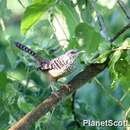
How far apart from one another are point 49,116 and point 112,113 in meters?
0.91

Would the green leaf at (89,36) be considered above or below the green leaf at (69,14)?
below

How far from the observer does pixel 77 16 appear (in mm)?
1507

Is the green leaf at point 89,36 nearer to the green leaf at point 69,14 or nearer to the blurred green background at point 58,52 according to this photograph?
the blurred green background at point 58,52

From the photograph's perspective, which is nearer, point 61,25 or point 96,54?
point 96,54

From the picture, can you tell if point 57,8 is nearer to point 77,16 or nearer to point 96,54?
point 77,16

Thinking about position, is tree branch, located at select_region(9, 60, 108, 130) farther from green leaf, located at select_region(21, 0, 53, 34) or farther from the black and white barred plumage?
the black and white barred plumage

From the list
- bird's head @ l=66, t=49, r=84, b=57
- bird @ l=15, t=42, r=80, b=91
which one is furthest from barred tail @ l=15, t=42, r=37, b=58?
bird's head @ l=66, t=49, r=84, b=57

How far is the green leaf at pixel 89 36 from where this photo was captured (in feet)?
4.20

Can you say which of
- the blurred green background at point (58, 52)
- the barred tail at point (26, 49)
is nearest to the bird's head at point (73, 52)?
the blurred green background at point (58, 52)

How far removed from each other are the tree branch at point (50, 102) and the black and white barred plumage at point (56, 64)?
354mm

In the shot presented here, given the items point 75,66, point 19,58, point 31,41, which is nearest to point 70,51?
point 75,66

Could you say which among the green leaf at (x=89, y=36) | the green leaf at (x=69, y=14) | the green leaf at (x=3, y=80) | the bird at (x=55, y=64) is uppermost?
the green leaf at (x=69, y=14)

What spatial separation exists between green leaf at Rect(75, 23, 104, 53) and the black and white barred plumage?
8.4 inches

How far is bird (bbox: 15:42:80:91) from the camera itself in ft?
5.19
